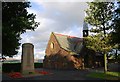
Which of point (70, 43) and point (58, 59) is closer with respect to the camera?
point (58, 59)

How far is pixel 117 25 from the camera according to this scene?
1884cm

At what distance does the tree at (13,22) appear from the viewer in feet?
78.6

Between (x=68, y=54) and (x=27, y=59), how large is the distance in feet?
68.0

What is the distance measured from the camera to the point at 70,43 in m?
56.7

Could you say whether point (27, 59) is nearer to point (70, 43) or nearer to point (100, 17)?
point (100, 17)

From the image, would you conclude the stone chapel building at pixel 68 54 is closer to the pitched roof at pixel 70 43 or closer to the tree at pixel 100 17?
the pitched roof at pixel 70 43

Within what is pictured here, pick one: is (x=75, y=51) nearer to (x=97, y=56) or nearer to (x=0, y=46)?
(x=97, y=56)

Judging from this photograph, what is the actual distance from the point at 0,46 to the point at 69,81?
323 inches

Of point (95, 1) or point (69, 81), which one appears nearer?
point (69, 81)

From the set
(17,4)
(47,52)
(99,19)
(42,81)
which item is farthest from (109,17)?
(47,52)

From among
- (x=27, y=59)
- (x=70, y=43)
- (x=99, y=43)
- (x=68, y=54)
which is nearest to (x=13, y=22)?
(x=27, y=59)

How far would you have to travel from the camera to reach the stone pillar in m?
31.7

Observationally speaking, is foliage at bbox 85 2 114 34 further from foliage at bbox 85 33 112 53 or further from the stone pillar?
the stone pillar

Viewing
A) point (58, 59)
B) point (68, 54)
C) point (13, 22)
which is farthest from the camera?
point (58, 59)
